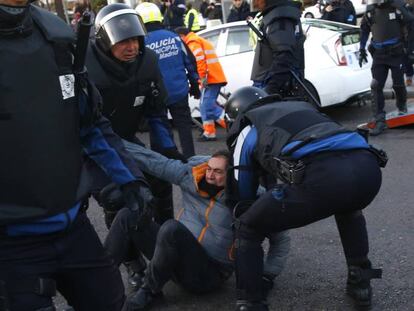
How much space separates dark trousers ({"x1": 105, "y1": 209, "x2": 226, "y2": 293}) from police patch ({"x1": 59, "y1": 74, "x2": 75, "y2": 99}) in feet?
3.77

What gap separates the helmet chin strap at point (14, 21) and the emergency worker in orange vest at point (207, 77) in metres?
5.22

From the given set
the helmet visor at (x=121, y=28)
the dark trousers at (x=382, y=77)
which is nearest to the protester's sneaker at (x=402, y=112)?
the dark trousers at (x=382, y=77)

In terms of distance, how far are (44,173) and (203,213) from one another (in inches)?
61.5

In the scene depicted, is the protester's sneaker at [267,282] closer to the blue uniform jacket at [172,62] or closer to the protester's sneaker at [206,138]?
the blue uniform jacket at [172,62]

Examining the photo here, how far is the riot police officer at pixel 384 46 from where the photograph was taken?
7309 millimetres

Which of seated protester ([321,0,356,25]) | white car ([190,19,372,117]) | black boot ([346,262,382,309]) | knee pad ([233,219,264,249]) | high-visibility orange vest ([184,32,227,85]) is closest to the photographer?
knee pad ([233,219,264,249])

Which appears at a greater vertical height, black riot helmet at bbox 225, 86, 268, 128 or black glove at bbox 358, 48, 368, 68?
black riot helmet at bbox 225, 86, 268, 128

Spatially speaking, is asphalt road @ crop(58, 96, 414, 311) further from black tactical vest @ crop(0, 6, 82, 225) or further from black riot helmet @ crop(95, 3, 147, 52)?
black tactical vest @ crop(0, 6, 82, 225)

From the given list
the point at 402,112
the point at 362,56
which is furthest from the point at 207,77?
the point at 402,112

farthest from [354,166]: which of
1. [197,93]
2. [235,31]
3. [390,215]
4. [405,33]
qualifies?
[235,31]

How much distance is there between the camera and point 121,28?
140 inches

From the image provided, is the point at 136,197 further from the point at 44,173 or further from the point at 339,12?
the point at 339,12

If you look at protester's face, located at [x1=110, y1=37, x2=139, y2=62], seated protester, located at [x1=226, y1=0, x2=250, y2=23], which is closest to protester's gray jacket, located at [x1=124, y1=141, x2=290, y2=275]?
protester's face, located at [x1=110, y1=37, x2=139, y2=62]

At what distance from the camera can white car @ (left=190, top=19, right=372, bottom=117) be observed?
8016 mm
